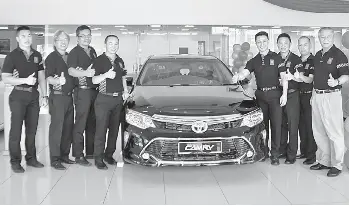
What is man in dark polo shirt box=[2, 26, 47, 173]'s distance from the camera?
11.9ft

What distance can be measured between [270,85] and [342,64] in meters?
0.68

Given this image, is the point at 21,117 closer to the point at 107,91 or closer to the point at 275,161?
the point at 107,91

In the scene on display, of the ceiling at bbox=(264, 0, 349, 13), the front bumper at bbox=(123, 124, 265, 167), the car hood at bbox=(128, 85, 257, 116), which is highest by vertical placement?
the ceiling at bbox=(264, 0, 349, 13)

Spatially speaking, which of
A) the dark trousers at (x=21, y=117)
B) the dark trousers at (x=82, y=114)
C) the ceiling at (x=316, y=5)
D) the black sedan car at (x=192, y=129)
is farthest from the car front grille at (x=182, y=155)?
the ceiling at (x=316, y=5)

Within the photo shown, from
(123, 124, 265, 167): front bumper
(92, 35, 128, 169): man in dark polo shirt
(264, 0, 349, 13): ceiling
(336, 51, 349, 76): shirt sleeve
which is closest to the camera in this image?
(123, 124, 265, 167): front bumper

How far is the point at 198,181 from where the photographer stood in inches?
138

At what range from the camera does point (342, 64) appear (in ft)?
11.8

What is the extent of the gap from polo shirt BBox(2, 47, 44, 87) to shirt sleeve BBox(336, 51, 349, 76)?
9.03 feet

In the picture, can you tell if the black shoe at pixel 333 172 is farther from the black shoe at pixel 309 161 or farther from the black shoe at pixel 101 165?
the black shoe at pixel 101 165

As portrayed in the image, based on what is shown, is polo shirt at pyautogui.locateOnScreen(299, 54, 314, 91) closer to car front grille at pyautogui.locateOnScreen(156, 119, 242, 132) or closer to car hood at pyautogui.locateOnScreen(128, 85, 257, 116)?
car hood at pyautogui.locateOnScreen(128, 85, 257, 116)

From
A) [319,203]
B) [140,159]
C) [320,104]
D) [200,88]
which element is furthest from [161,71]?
[319,203]

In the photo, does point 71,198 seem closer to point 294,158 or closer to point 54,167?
point 54,167

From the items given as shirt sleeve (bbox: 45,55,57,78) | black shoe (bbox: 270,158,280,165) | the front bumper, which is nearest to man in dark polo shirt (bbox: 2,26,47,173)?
shirt sleeve (bbox: 45,55,57,78)

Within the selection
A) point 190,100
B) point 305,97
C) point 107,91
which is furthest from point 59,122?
point 305,97
